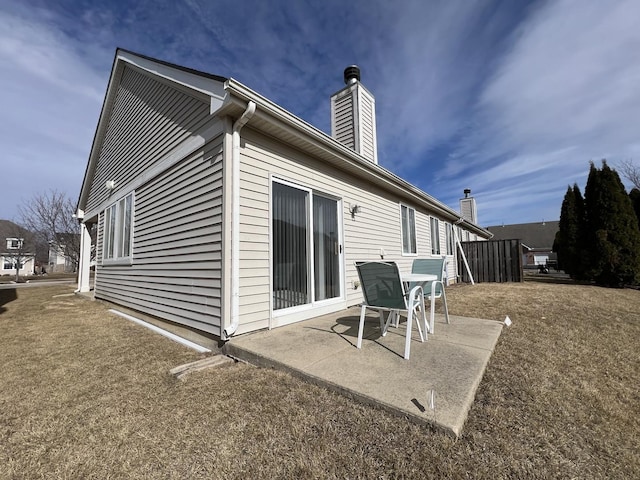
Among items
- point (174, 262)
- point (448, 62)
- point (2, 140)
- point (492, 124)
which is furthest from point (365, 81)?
point (2, 140)

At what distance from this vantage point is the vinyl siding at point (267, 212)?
357cm

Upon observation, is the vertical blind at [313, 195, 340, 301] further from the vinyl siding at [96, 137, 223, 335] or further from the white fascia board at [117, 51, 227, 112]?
the white fascia board at [117, 51, 227, 112]

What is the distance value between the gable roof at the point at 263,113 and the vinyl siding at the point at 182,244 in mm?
573

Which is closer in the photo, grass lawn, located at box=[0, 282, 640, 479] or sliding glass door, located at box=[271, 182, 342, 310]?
grass lawn, located at box=[0, 282, 640, 479]

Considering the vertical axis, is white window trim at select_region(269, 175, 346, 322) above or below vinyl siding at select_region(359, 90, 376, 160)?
below

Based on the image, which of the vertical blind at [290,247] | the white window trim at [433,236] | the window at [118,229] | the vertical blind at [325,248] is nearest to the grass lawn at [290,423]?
the vertical blind at [290,247]

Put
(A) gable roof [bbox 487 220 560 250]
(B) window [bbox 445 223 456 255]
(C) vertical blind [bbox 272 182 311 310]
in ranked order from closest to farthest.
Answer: (C) vertical blind [bbox 272 182 311 310] < (B) window [bbox 445 223 456 255] < (A) gable roof [bbox 487 220 560 250]

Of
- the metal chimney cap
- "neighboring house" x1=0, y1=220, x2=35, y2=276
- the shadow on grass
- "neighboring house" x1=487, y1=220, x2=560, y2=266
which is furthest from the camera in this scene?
"neighboring house" x1=487, y1=220, x2=560, y2=266

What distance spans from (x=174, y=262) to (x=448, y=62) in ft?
26.8

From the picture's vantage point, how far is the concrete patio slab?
1891 millimetres

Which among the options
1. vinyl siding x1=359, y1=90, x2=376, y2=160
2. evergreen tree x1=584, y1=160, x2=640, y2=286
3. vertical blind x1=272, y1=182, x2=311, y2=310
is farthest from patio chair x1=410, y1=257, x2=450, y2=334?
evergreen tree x1=584, y1=160, x2=640, y2=286

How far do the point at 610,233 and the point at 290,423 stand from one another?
41.2 ft

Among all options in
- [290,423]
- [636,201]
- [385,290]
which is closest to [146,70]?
[385,290]

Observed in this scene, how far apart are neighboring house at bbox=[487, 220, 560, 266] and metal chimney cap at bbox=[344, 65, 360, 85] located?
3140 cm
